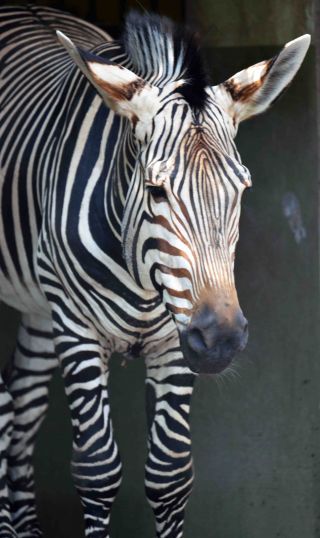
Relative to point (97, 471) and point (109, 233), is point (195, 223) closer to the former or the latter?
point (109, 233)

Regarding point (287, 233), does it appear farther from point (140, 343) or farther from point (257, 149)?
point (140, 343)

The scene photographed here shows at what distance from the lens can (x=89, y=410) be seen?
536 cm

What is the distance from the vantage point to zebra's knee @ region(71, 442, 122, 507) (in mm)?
5355

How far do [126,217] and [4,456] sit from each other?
1.86m

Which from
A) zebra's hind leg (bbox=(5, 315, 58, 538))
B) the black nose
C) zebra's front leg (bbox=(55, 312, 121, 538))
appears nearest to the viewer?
the black nose

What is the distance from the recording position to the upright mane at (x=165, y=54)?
15.9ft

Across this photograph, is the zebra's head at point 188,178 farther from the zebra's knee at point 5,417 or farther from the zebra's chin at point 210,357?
the zebra's knee at point 5,417

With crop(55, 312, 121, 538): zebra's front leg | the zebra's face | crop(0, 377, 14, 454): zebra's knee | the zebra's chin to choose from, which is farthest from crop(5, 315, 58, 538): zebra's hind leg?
the zebra's chin

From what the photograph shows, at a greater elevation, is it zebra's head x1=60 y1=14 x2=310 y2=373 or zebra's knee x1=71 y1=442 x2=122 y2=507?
zebra's head x1=60 y1=14 x2=310 y2=373

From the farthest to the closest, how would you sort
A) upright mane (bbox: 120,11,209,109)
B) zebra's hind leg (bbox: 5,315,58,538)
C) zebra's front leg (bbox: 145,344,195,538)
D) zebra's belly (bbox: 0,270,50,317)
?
zebra's hind leg (bbox: 5,315,58,538)
zebra's belly (bbox: 0,270,50,317)
zebra's front leg (bbox: 145,344,195,538)
upright mane (bbox: 120,11,209,109)

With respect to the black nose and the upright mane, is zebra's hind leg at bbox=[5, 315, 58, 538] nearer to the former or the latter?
the upright mane

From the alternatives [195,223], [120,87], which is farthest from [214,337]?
[120,87]

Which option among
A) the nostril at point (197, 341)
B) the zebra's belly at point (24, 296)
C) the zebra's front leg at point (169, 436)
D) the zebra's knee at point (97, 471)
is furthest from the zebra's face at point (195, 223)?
the zebra's belly at point (24, 296)

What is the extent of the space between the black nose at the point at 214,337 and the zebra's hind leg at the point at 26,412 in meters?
1.98
